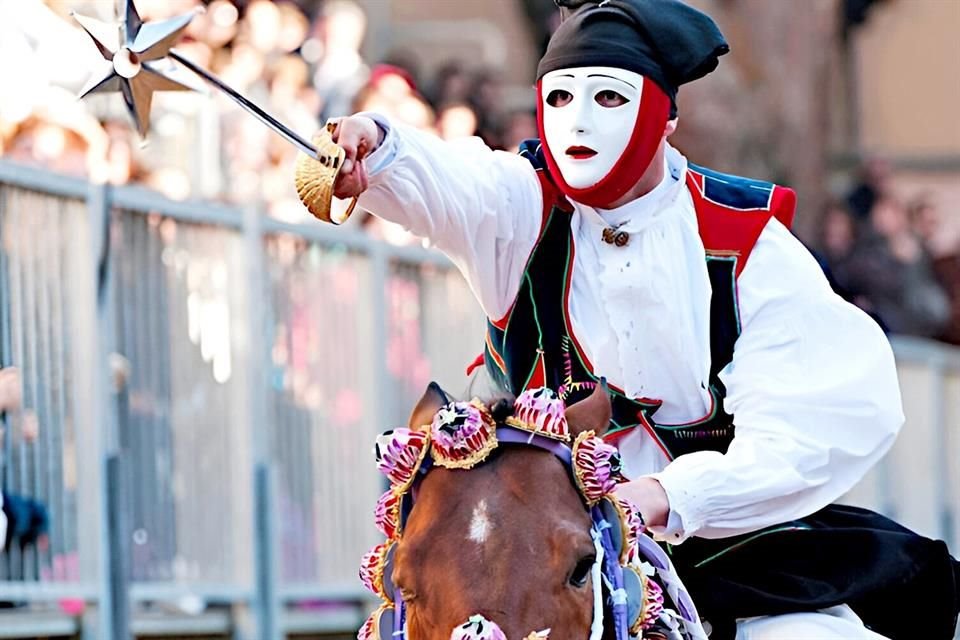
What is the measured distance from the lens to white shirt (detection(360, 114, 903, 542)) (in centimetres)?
491

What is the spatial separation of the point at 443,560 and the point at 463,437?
0.27 m

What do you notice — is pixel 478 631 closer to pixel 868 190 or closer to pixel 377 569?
pixel 377 569

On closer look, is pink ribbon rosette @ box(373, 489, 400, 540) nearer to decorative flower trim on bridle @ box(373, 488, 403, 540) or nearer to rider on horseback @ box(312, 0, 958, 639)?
decorative flower trim on bridle @ box(373, 488, 403, 540)

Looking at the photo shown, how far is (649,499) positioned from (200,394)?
4.72 metres

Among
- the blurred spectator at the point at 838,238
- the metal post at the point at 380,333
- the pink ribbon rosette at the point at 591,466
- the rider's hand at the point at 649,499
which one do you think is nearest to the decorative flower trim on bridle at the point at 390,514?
the pink ribbon rosette at the point at 591,466

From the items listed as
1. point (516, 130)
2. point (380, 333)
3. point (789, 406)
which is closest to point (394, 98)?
point (516, 130)

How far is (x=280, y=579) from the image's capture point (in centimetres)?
967

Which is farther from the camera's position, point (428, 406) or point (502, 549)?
point (428, 406)

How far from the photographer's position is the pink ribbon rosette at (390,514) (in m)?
4.50

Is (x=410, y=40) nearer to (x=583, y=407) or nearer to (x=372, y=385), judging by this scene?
(x=372, y=385)

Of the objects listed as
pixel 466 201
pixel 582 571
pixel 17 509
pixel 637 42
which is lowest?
pixel 582 571

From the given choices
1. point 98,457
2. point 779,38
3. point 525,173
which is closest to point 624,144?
point 525,173

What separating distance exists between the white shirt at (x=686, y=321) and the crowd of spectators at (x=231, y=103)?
1.85ft

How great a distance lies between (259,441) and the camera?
9523 mm
